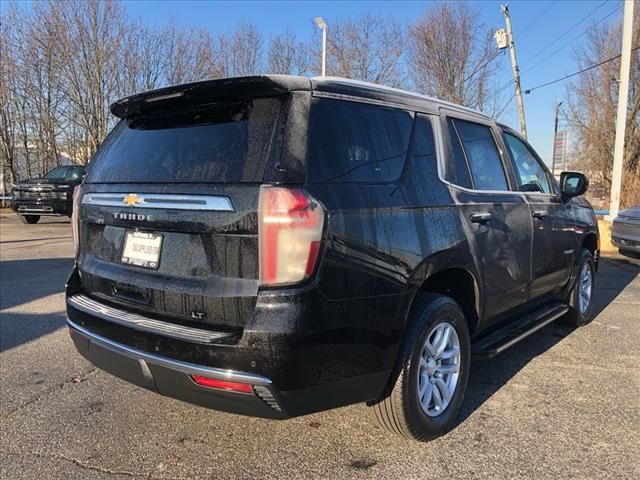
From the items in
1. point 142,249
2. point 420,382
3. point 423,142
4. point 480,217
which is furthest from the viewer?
point 480,217

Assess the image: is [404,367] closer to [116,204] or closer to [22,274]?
[116,204]

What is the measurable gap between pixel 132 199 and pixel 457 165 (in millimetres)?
1925

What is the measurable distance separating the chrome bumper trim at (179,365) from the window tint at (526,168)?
111 inches

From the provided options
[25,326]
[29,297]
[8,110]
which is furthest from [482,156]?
[8,110]

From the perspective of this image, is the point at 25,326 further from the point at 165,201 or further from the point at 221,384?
the point at 221,384

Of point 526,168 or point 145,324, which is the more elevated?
point 526,168

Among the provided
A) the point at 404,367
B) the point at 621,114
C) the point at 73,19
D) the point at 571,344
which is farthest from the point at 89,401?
the point at 73,19

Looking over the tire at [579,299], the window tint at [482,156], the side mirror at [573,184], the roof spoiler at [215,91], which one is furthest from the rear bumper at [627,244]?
the roof spoiler at [215,91]

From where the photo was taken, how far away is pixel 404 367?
106 inches

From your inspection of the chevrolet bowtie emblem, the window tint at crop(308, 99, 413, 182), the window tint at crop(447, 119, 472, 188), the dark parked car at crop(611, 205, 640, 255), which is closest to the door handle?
the window tint at crop(447, 119, 472, 188)

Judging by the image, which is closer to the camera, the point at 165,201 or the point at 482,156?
the point at 165,201

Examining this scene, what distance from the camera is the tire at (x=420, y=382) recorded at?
2.71 metres

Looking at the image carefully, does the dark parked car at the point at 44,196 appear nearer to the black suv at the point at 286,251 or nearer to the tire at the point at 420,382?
the black suv at the point at 286,251

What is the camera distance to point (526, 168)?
14.5 ft
